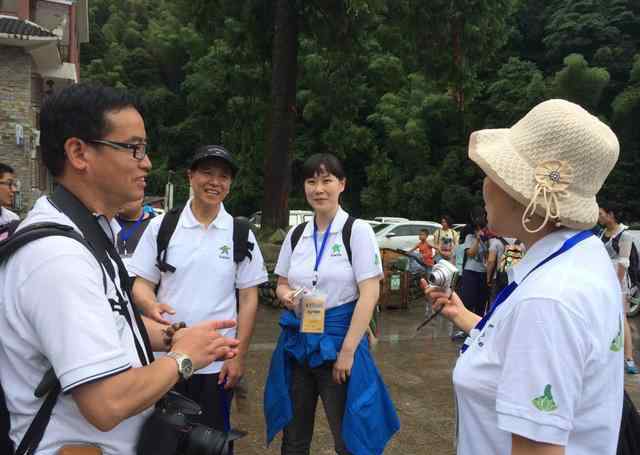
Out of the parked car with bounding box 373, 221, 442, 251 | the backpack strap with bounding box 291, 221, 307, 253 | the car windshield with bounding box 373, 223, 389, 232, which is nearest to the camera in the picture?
the backpack strap with bounding box 291, 221, 307, 253

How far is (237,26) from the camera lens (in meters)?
10.9

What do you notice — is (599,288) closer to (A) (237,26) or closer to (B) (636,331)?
(B) (636,331)

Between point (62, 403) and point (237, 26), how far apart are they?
10666 millimetres

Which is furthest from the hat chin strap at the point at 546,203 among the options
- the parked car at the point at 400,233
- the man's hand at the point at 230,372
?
the parked car at the point at 400,233

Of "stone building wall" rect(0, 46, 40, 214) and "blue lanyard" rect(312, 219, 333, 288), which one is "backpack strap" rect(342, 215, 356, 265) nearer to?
"blue lanyard" rect(312, 219, 333, 288)

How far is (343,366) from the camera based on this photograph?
8.97 ft

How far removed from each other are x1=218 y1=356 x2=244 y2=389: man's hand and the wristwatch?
4.36ft

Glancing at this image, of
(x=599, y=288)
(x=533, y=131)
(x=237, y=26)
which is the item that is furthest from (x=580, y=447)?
(x=237, y=26)

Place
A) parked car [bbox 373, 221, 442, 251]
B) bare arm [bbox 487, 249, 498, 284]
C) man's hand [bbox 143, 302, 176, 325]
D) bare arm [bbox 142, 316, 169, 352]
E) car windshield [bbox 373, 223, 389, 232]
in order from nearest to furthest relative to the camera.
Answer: bare arm [bbox 142, 316, 169, 352], man's hand [bbox 143, 302, 176, 325], bare arm [bbox 487, 249, 498, 284], parked car [bbox 373, 221, 442, 251], car windshield [bbox 373, 223, 389, 232]

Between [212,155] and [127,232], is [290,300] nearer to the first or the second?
[212,155]

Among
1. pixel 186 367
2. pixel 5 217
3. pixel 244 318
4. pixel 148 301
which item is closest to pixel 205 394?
pixel 244 318

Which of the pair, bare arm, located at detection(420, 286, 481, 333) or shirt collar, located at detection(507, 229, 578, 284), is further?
bare arm, located at detection(420, 286, 481, 333)

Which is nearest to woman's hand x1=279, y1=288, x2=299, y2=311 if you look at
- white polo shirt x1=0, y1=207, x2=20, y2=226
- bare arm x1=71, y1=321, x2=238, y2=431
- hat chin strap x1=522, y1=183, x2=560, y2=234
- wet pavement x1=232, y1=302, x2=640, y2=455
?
wet pavement x1=232, y1=302, x2=640, y2=455

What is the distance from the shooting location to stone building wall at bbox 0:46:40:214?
50.6 ft
